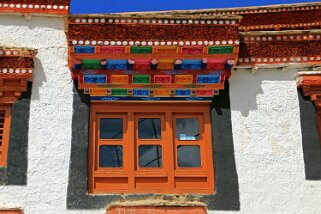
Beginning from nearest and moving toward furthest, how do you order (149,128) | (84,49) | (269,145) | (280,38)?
(84,49)
(269,145)
(149,128)
(280,38)

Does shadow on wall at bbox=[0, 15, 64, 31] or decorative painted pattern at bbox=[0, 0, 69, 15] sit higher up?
decorative painted pattern at bbox=[0, 0, 69, 15]

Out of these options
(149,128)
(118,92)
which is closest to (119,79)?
(118,92)

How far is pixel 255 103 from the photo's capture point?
27.1ft

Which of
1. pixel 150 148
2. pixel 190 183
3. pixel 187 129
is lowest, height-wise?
pixel 190 183

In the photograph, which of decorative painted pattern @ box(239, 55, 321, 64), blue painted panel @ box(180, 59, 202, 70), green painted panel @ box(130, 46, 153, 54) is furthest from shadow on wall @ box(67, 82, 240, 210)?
green painted panel @ box(130, 46, 153, 54)

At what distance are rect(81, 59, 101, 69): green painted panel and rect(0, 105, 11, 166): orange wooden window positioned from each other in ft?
4.07

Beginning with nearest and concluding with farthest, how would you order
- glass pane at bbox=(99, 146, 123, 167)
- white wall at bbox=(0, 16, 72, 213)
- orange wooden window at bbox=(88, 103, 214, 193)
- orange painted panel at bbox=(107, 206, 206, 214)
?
1. orange painted panel at bbox=(107, 206, 206, 214)
2. white wall at bbox=(0, 16, 72, 213)
3. orange wooden window at bbox=(88, 103, 214, 193)
4. glass pane at bbox=(99, 146, 123, 167)

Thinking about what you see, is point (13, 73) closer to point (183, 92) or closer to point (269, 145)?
point (183, 92)

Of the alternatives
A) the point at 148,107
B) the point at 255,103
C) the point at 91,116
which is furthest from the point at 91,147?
the point at 255,103

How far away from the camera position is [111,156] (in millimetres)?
7957

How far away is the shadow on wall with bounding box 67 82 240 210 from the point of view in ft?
25.0

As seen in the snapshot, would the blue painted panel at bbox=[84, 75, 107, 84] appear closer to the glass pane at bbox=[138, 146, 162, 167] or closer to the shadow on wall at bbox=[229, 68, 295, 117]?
the glass pane at bbox=[138, 146, 162, 167]

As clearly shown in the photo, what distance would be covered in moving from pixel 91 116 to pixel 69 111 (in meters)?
0.32

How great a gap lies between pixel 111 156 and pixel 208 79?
1.78 metres
